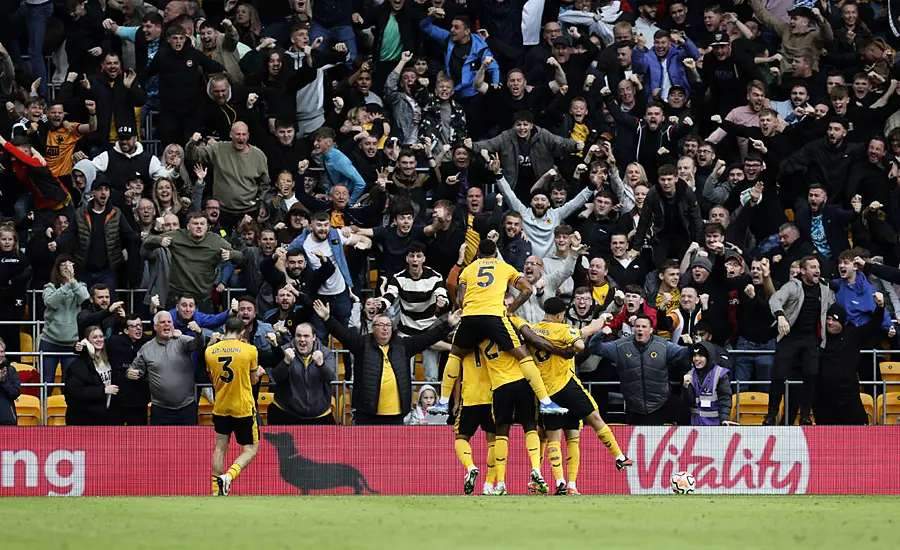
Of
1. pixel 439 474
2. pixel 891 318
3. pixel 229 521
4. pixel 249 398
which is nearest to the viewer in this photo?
pixel 229 521

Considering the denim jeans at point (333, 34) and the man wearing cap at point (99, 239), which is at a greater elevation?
the denim jeans at point (333, 34)

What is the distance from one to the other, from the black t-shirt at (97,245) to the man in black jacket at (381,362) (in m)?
3.28

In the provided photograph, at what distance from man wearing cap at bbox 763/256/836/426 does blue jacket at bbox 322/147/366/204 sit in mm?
5664

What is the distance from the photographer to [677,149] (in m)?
22.1

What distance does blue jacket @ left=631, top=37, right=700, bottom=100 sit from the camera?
23.3 m

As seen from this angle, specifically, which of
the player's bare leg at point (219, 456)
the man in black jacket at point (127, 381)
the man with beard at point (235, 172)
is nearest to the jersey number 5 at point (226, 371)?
the player's bare leg at point (219, 456)

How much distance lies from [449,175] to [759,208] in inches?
166

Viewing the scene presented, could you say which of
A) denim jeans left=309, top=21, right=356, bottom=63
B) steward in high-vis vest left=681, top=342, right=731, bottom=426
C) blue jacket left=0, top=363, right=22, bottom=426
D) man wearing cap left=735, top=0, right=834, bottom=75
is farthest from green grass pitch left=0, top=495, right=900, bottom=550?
man wearing cap left=735, top=0, right=834, bottom=75

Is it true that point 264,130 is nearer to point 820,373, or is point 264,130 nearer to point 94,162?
point 94,162

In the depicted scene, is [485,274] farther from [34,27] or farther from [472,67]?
[34,27]

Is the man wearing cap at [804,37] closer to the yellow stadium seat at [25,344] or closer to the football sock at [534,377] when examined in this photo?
the football sock at [534,377]

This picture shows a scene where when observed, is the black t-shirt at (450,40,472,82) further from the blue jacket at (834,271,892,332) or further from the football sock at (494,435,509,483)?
the football sock at (494,435,509,483)

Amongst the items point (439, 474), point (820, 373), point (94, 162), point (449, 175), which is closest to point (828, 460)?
point (820, 373)

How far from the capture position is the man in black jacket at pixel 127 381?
18375 mm
